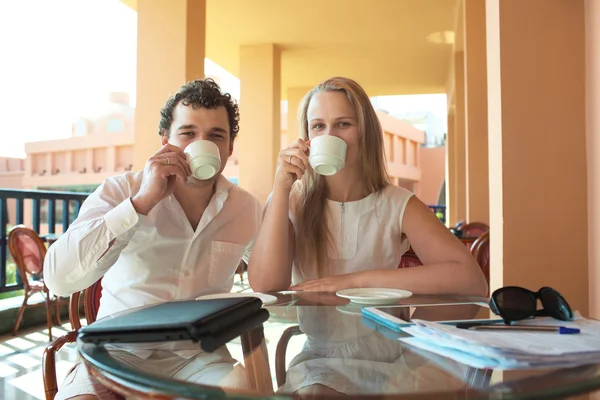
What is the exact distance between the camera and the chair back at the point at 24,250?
4109 mm

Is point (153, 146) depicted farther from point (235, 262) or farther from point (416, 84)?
point (416, 84)

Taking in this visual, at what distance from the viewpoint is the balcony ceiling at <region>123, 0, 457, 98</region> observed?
6242 millimetres

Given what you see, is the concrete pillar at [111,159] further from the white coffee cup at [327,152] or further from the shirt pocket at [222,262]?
the white coffee cup at [327,152]

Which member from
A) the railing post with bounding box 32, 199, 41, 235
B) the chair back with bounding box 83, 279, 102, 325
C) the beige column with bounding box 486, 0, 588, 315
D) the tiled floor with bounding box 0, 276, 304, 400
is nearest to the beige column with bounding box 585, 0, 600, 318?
the beige column with bounding box 486, 0, 588, 315

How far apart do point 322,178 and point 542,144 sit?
1057 mm

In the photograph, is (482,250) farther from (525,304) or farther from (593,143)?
(525,304)

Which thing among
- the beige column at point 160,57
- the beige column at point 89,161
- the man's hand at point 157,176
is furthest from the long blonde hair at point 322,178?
the beige column at point 89,161

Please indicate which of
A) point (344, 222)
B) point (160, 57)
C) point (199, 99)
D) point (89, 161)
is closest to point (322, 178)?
point (344, 222)

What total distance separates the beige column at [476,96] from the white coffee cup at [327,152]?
3922 mm

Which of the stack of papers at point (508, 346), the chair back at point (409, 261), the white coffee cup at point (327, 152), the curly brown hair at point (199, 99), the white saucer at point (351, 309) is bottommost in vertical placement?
the white saucer at point (351, 309)

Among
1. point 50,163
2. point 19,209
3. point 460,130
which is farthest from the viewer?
point 50,163

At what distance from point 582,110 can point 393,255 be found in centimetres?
114

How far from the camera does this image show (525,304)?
2.99ft

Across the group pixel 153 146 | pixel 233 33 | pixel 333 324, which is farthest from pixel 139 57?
pixel 333 324
